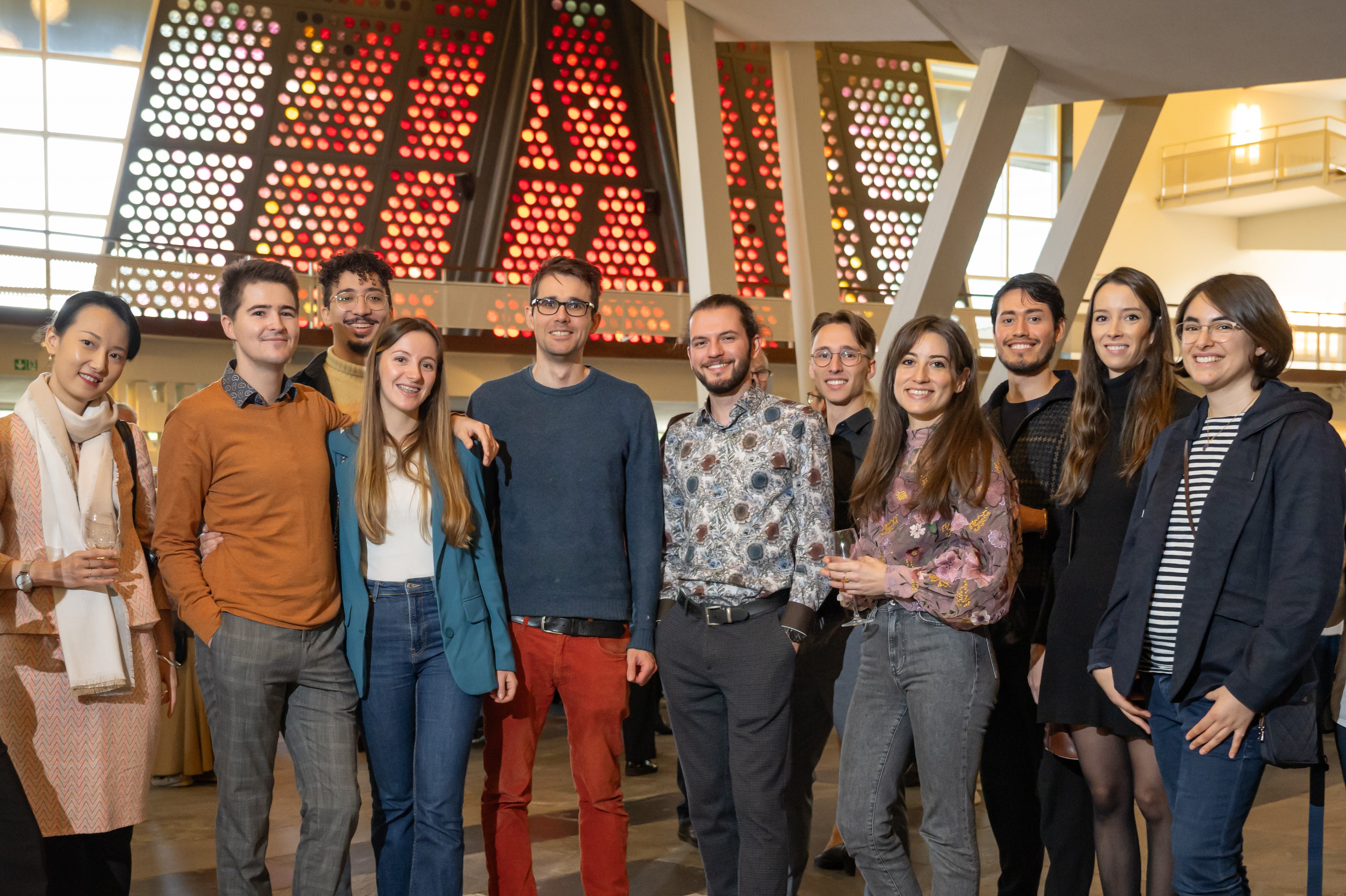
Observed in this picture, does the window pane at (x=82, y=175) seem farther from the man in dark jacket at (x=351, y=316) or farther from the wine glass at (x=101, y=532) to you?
the wine glass at (x=101, y=532)

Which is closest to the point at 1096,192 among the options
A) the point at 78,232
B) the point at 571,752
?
the point at 571,752

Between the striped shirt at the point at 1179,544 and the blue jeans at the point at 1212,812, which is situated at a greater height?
the striped shirt at the point at 1179,544

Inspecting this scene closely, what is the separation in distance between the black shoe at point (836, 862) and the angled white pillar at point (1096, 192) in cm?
686

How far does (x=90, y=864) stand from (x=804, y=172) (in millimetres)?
8284

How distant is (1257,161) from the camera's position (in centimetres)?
1909

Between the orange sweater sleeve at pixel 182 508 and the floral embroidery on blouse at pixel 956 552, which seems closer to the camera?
the floral embroidery on blouse at pixel 956 552

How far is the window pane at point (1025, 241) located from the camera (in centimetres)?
1883

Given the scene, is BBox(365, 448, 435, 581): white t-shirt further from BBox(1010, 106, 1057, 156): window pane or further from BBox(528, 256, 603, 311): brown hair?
BBox(1010, 106, 1057, 156): window pane

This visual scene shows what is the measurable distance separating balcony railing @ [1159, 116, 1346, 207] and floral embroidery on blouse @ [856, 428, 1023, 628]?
62.4 feet

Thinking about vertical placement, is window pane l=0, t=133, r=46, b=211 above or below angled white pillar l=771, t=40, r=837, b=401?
above

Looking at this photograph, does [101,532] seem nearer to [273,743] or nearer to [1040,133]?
[273,743]

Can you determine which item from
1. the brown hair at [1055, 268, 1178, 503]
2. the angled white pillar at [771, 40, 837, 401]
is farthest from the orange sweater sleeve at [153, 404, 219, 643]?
the angled white pillar at [771, 40, 837, 401]

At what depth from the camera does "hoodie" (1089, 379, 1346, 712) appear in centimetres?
215

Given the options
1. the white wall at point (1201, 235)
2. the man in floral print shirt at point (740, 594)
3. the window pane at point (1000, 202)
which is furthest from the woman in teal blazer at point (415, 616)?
the white wall at point (1201, 235)
